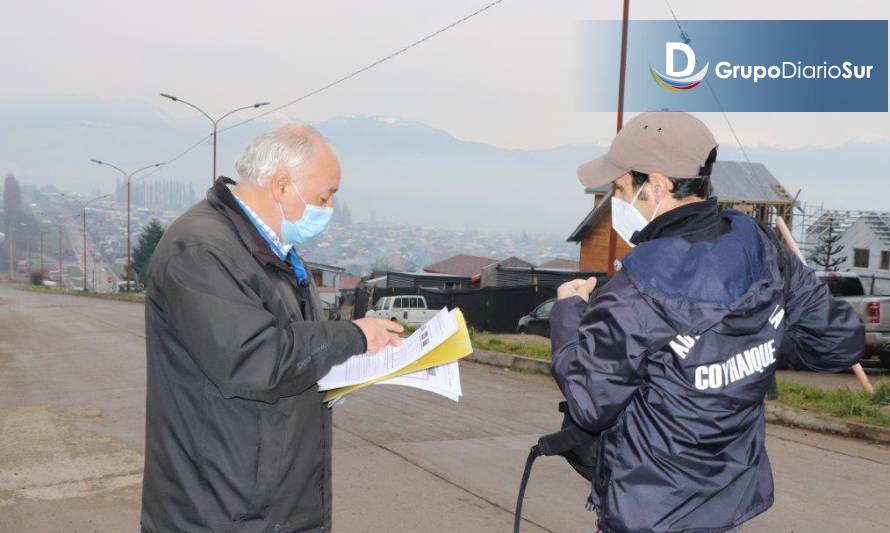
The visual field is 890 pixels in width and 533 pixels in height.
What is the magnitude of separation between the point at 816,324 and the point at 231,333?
1.92 meters

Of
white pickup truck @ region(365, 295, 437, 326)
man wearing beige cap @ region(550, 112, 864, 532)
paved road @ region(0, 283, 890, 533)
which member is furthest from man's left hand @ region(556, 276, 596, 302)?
white pickup truck @ region(365, 295, 437, 326)

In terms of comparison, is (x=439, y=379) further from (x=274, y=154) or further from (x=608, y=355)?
(x=274, y=154)

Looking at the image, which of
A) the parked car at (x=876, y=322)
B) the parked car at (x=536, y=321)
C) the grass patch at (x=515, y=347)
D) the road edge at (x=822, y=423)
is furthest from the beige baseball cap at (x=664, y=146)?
the parked car at (x=536, y=321)

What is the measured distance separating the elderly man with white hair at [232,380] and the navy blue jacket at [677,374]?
805 millimetres

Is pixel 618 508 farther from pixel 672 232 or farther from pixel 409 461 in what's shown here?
pixel 409 461

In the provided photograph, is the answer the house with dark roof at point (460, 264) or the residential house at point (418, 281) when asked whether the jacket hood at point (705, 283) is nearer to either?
the residential house at point (418, 281)

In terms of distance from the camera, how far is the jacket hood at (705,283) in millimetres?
2336

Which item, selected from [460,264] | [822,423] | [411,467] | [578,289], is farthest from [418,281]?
[460,264]

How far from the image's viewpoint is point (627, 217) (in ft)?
9.27

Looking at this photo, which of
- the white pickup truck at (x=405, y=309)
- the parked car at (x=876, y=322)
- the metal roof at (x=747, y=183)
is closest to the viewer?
the parked car at (x=876, y=322)

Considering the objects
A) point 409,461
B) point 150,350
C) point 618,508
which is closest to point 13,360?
point 409,461

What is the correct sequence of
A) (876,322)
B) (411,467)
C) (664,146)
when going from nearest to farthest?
1. (664,146)
2. (411,467)
3. (876,322)

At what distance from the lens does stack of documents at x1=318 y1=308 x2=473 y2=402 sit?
283 cm

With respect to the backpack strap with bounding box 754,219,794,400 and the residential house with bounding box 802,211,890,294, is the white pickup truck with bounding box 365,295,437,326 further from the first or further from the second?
the residential house with bounding box 802,211,890,294
